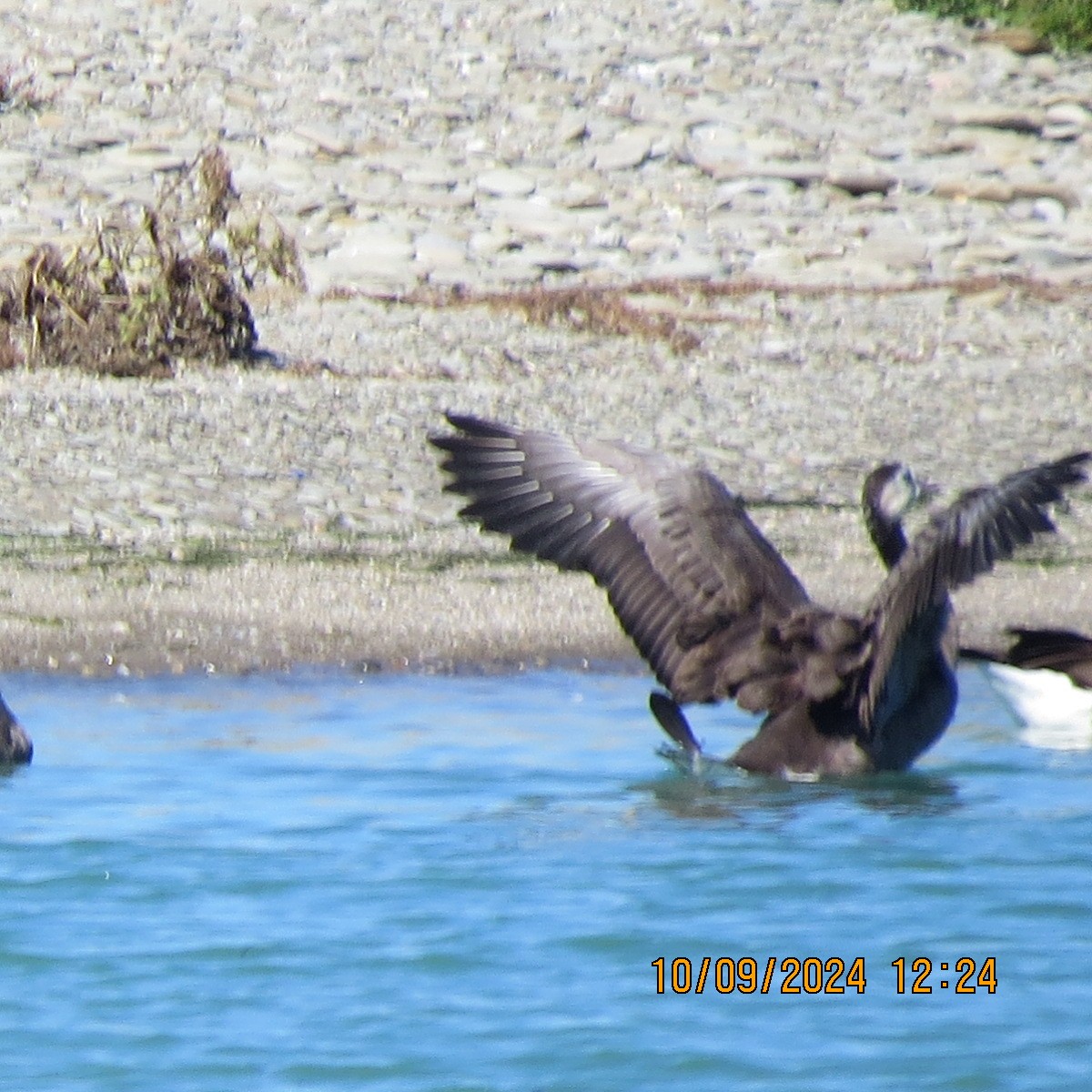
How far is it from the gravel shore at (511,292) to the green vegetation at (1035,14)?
0.46 meters

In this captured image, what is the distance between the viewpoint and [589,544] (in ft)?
25.1

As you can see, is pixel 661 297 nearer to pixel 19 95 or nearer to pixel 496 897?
pixel 19 95

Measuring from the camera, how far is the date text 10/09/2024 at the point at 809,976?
579 cm

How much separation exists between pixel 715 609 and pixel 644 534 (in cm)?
35

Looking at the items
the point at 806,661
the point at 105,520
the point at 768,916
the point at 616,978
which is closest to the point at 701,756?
the point at 806,661

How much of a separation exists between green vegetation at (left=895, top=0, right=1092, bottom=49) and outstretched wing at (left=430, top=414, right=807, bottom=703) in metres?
17.0

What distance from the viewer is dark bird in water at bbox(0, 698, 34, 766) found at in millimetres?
7548

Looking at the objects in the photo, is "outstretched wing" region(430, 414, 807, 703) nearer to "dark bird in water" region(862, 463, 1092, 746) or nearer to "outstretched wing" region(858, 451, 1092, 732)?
"outstretched wing" region(858, 451, 1092, 732)

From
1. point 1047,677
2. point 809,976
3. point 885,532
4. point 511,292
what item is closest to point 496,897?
point 809,976

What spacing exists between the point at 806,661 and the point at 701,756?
1.46 feet

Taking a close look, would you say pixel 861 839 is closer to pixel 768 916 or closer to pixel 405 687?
pixel 768 916

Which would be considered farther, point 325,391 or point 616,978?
point 325,391

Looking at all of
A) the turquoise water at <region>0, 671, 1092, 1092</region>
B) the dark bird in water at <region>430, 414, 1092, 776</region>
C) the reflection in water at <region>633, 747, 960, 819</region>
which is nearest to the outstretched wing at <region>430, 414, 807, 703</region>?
the dark bird in water at <region>430, 414, 1092, 776</region>

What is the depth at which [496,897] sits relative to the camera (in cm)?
656
